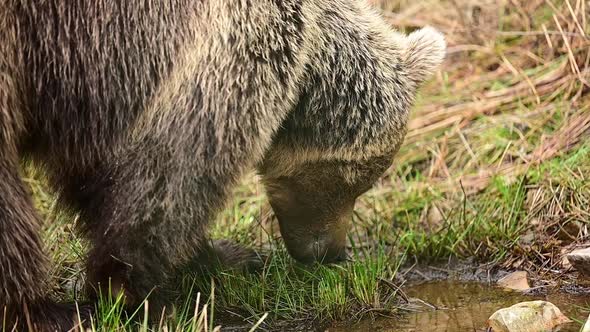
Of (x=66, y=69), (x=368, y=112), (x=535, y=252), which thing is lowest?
(x=535, y=252)

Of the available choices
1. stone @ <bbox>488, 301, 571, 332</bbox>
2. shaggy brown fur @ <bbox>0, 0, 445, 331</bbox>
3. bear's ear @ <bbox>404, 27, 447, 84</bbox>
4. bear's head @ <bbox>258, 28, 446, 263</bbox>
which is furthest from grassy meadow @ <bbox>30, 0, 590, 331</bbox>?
bear's ear @ <bbox>404, 27, 447, 84</bbox>

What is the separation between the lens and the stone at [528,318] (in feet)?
15.3

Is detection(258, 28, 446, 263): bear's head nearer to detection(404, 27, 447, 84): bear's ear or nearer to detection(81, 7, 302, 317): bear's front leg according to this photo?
detection(404, 27, 447, 84): bear's ear

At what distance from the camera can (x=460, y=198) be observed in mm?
6492

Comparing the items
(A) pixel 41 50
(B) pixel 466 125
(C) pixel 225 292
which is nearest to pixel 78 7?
(A) pixel 41 50

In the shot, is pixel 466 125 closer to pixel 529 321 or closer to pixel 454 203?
pixel 454 203

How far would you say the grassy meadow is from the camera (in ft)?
17.3

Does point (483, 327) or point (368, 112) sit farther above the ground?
point (368, 112)

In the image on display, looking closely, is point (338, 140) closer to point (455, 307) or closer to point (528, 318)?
point (455, 307)

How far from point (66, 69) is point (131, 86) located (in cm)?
28

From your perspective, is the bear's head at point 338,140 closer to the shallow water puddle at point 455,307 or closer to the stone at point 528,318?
the shallow water puddle at point 455,307

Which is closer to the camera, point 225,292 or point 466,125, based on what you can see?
point 225,292

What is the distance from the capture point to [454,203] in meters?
6.46

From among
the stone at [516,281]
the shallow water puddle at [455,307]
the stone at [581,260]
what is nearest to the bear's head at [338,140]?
the shallow water puddle at [455,307]
